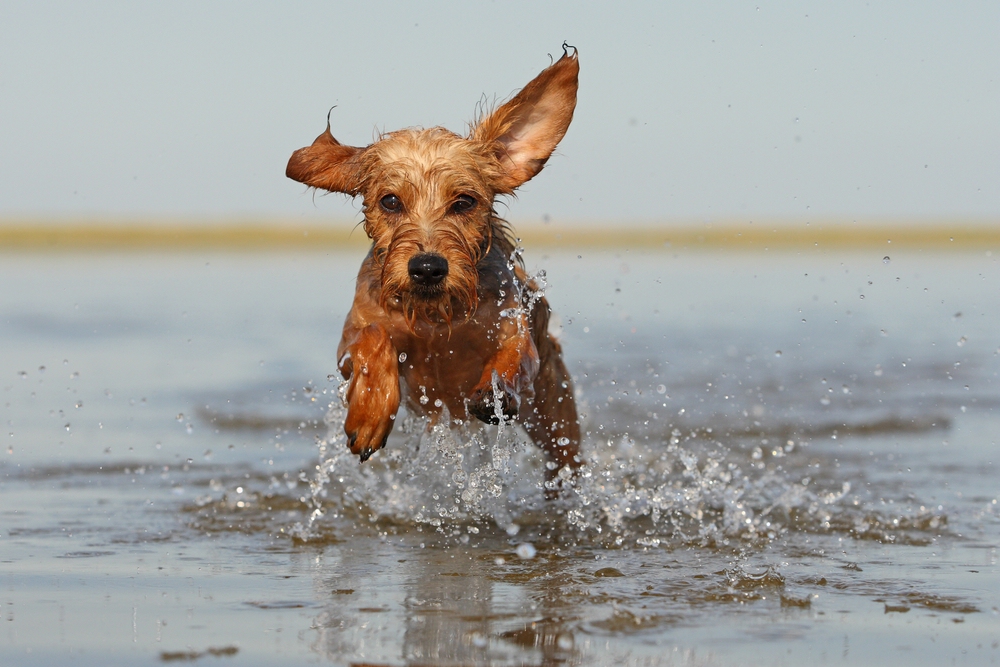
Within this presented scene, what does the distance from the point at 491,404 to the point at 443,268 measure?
26.6 inches

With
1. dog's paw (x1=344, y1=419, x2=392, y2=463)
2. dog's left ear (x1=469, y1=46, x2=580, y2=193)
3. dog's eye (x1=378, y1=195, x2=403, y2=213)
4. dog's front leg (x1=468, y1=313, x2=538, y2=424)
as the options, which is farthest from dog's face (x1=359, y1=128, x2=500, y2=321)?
dog's paw (x1=344, y1=419, x2=392, y2=463)

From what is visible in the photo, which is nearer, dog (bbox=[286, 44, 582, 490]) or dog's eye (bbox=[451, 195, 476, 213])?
dog (bbox=[286, 44, 582, 490])

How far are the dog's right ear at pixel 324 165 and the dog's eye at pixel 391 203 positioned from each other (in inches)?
15.8

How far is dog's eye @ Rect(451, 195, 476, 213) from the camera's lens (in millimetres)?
6398

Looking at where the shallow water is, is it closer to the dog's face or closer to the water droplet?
the water droplet

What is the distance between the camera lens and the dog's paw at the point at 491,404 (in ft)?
19.9

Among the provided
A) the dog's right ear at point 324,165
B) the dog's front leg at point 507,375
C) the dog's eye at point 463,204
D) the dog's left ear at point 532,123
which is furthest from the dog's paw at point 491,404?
the dog's right ear at point 324,165

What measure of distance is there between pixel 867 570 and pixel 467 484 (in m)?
2.40

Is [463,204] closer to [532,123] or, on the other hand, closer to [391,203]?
[391,203]

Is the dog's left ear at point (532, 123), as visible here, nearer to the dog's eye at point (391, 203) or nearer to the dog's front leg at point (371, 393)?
the dog's eye at point (391, 203)

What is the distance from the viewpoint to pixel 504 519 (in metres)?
7.29

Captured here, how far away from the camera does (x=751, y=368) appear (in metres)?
14.8

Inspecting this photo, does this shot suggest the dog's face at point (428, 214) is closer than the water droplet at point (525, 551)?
Yes

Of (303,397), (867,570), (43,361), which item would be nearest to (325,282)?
(43,361)
